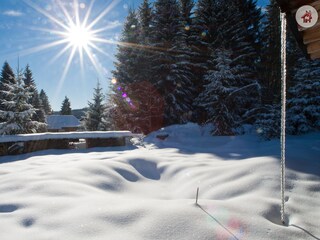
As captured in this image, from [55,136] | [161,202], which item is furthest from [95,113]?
[161,202]

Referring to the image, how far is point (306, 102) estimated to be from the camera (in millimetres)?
12375

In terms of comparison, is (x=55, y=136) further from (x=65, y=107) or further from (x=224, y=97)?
(x=65, y=107)

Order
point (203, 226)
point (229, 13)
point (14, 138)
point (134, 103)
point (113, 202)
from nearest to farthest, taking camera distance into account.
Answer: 1. point (203, 226)
2. point (113, 202)
3. point (14, 138)
4. point (134, 103)
5. point (229, 13)

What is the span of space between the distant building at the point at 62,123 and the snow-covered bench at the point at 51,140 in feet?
106

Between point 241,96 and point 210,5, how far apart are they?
27.5ft

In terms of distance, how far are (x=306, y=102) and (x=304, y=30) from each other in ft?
34.3

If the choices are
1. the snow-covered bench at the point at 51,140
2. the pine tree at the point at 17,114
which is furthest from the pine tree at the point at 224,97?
the pine tree at the point at 17,114

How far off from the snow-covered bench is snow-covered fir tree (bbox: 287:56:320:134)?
8.43 m

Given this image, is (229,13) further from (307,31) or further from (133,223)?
(133,223)

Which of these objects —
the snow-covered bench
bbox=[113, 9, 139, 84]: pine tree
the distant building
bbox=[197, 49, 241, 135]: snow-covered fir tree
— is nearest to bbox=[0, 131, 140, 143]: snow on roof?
the snow-covered bench

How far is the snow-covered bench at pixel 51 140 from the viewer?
10.3 meters

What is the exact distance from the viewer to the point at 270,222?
3.40 metres

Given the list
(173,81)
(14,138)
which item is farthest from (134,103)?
(14,138)

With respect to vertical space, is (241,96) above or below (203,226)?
above
